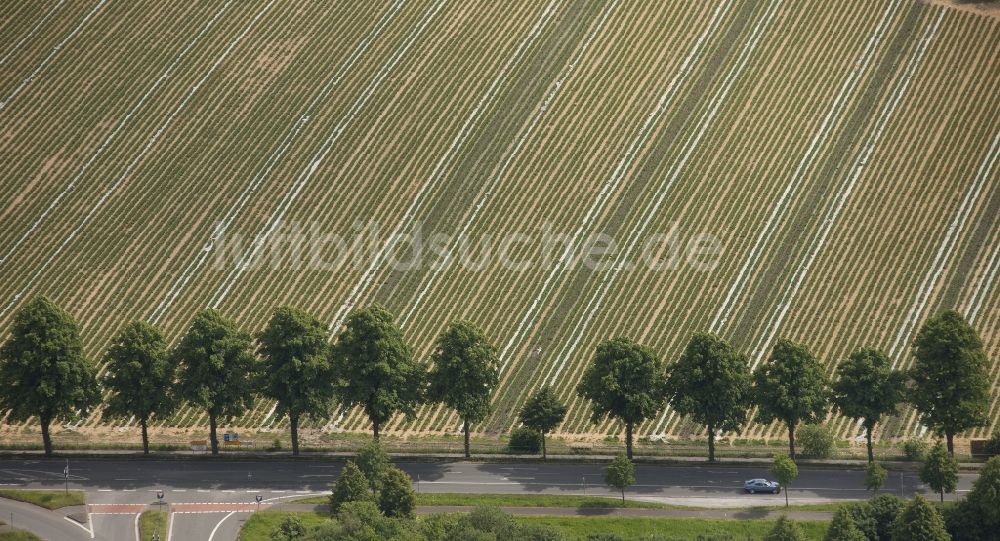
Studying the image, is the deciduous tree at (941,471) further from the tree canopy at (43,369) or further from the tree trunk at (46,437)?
the tree trunk at (46,437)

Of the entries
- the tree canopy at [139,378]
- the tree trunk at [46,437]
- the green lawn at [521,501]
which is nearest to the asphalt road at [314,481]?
the green lawn at [521,501]

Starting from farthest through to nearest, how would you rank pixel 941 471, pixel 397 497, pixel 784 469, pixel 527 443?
pixel 527 443
pixel 784 469
pixel 941 471
pixel 397 497

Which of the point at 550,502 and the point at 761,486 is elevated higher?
the point at 761,486

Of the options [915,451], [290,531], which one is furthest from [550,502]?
[915,451]

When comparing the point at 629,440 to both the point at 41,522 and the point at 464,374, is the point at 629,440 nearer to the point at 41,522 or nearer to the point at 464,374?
the point at 464,374

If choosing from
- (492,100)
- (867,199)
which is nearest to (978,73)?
(867,199)

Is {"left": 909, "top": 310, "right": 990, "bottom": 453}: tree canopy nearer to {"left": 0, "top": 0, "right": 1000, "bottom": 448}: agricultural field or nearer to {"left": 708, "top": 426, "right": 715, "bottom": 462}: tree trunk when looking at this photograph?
{"left": 0, "top": 0, "right": 1000, "bottom": 448}: agricultural field
